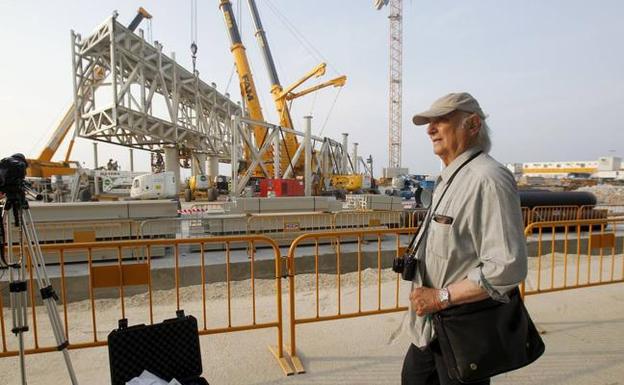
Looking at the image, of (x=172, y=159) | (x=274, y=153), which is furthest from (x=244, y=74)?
(x=172, y=159)

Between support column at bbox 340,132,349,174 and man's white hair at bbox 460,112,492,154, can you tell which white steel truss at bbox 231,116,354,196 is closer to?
support column at bbox 340,132,349,174

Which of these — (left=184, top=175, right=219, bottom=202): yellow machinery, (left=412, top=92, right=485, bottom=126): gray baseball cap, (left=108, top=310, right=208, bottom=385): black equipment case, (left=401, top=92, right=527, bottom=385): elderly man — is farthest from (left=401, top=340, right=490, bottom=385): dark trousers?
(left=184, top=175, right=219, bottom=202): yellow machinery

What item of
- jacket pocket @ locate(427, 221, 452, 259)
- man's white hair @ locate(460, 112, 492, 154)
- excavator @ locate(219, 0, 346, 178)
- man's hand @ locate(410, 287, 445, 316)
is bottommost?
man's hand @ locate(410, 287, 445, 316)

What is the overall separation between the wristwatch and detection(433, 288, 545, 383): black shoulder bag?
6cm

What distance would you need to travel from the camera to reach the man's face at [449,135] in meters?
1.58

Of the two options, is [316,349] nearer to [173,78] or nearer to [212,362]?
[212,362]

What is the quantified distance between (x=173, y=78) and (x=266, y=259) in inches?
1050

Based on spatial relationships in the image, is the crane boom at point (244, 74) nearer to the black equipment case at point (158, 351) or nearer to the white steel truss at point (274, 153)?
the white steel truss at point (274, 153)

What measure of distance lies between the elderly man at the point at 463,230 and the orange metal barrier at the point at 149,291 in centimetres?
202

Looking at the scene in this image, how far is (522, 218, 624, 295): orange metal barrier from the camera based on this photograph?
15.7ft

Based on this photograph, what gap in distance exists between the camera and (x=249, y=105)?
26.2m

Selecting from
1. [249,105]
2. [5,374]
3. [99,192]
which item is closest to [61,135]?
[99,192]

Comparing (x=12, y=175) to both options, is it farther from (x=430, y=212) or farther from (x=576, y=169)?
(x=576, y=169)

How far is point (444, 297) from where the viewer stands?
1.50 m
